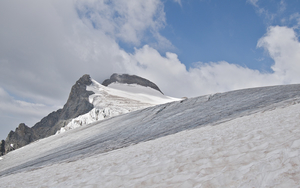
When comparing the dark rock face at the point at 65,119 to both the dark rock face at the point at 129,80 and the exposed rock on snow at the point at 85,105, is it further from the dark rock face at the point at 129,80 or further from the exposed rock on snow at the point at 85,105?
the dark rock face at the point at 129,80

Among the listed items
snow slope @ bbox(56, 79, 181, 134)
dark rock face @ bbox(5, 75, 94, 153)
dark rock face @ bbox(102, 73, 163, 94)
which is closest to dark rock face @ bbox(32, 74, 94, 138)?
dark rock face @ bbox(5, 75, 94, 153)

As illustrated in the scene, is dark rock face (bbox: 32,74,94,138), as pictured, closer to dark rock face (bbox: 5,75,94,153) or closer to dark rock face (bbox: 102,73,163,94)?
dark rock face (bbox: 5,75,94,153)

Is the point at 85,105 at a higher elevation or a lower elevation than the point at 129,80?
lower

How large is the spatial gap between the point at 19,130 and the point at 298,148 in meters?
62.5

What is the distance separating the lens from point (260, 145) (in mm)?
4102

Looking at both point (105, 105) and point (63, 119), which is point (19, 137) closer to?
point (63, 119)

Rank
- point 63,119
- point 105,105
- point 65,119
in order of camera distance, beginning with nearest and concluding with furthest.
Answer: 1. point 105,105
2. point 65,119
3. point 63,119

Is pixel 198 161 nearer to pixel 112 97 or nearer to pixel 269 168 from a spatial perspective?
pixel 269 168

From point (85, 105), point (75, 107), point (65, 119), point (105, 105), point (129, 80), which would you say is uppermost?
point (129, 80)

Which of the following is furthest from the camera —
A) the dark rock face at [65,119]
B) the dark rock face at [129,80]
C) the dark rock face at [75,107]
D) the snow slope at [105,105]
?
the dark rock face at [129,80]

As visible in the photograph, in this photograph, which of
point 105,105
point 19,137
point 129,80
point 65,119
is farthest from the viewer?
point 129,80

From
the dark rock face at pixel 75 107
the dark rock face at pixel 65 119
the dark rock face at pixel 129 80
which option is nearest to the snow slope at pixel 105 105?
the dark rock face at pixel 75 107

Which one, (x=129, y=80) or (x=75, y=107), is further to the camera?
(x=129, y=80)

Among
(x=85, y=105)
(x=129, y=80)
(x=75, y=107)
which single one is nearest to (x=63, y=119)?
(x=75, y=107)
